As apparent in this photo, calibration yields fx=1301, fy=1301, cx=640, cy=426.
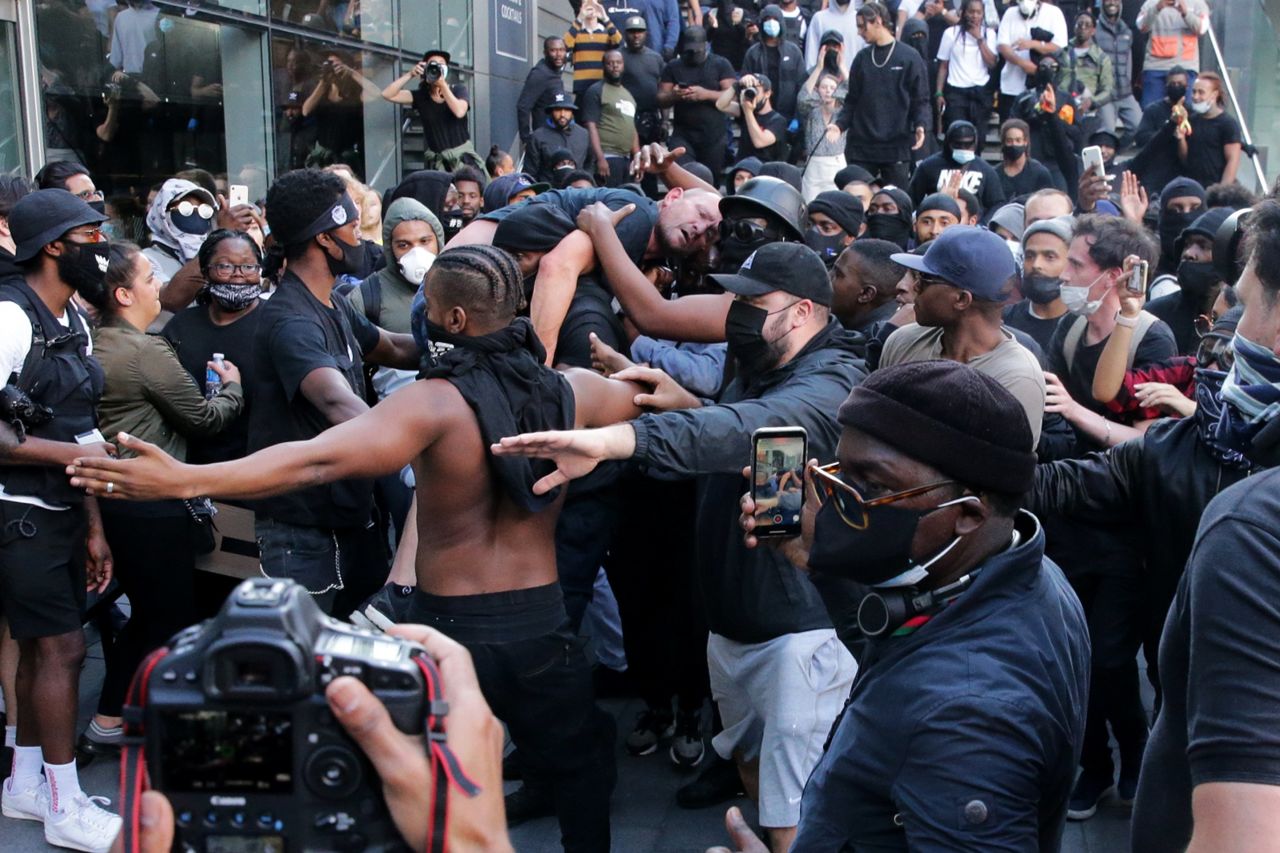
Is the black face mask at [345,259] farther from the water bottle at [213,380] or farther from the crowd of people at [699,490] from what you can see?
the water bottle at [213,380]

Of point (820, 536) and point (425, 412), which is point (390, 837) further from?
point (425, 412)

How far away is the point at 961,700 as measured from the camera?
2033mm

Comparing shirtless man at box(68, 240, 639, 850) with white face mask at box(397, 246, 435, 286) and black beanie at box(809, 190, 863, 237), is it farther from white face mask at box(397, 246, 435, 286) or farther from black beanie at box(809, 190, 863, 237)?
black beanie at box(809, 190, 863, 237)

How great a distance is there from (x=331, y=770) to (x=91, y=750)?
4.41 m

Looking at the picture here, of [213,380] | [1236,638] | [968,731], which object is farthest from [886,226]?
[1236,638]

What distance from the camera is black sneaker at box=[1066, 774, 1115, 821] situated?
191 inches

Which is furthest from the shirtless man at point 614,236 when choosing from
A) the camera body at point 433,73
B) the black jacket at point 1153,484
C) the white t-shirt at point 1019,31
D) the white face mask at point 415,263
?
the white t-shirt at point 1019,31

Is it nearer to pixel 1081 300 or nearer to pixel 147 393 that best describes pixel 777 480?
pixel 1081 300

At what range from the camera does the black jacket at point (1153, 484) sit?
3859 millimetres

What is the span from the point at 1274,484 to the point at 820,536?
89cm

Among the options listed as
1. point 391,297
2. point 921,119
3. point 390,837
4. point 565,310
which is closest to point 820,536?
point 390,837

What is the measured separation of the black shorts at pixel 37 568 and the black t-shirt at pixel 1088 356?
3811 mm

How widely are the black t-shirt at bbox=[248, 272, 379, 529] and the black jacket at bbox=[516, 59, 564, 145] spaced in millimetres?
8274

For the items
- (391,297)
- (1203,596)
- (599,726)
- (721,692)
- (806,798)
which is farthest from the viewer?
(391,297)
